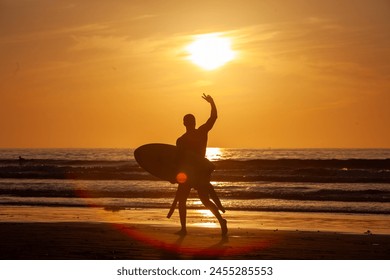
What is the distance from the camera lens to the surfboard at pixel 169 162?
12426 mm

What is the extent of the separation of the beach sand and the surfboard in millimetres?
1085

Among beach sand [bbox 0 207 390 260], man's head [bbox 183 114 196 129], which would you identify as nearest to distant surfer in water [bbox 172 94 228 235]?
man's head [bbox 183 114 196 129]

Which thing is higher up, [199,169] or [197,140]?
[197,140]

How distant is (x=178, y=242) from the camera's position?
11.7 meters

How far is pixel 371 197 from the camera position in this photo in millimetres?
26656

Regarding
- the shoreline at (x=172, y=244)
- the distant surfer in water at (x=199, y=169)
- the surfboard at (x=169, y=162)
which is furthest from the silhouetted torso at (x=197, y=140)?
the shoreline at (x=172, y=244)

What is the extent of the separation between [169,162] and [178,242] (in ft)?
7.00

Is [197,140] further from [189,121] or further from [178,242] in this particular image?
[178,242]

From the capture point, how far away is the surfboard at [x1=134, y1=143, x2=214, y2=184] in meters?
12.4

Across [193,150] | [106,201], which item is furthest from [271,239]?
[106,201]

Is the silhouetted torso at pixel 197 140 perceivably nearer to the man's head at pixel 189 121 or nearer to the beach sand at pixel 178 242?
the man's head at pixel 189 121

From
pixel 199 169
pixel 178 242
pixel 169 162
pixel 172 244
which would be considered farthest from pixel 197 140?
pixel 172 244
